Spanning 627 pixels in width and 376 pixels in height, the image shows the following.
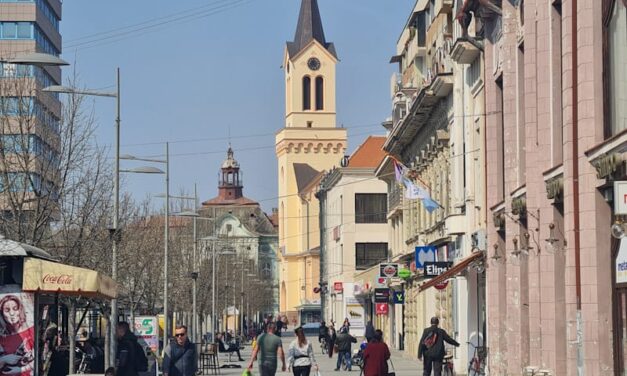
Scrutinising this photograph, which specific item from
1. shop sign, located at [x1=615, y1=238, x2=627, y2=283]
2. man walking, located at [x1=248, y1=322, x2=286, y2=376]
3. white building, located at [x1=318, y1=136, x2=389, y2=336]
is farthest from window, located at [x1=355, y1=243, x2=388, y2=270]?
shop sign, located at [x1=615, y1=238, x2=627, y2=283]

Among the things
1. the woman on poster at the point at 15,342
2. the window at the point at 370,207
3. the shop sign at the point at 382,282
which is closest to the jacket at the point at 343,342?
the shop sign at the point at 382,282

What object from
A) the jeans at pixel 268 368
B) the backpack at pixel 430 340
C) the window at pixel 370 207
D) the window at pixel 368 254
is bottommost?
the jeans at pixel 268 368

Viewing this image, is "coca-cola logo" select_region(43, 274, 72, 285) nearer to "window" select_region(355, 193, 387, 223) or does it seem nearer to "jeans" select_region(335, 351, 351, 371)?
"jeans" select_region(335, 351, 351, 371)

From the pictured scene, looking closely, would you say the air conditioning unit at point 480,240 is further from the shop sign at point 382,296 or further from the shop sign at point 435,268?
the shop sign at point 382,296

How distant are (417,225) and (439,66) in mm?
12663

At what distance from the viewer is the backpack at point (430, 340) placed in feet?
104

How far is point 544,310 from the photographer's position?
1062 inches

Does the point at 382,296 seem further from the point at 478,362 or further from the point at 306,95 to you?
the point at 306,95

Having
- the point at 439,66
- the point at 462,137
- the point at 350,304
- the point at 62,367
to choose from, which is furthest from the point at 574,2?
the point at 350,304

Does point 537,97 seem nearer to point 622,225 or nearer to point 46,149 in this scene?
point 622,225

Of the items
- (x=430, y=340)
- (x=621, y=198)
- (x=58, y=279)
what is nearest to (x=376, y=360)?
(x=430, y=340)

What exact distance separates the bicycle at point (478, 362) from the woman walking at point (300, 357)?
866 cm

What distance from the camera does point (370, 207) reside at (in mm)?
105625

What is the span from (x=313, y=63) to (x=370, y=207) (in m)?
60.6
